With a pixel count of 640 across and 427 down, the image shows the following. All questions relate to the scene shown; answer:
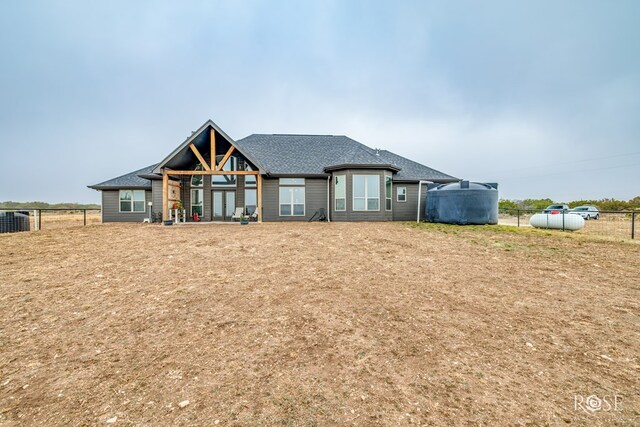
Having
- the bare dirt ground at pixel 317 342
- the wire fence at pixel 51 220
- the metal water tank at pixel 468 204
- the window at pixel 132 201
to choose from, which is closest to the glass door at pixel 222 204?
the window at pixel 132 201

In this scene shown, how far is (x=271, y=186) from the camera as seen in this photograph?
17.1 metres

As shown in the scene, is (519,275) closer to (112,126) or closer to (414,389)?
(414,389)

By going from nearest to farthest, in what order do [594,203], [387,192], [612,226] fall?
Answer: [612,226], [387,192], [594,203]

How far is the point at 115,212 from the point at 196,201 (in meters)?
6.90

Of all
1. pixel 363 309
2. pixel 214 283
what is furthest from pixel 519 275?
pixel 214 283

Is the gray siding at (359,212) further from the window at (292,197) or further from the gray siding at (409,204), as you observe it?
the window at (292,197)

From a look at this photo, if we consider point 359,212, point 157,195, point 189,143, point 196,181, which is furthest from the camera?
point 157,195

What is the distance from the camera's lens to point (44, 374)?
2562 mm

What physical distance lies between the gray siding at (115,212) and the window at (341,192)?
1352 centimetres

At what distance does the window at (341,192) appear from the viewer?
16.2 meters

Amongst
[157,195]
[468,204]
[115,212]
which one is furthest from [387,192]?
[115,212]

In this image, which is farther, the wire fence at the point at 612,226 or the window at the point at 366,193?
the window at the point at 366,193

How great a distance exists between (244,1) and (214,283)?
23398mm

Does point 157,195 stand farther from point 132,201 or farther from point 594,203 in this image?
point 594,203
